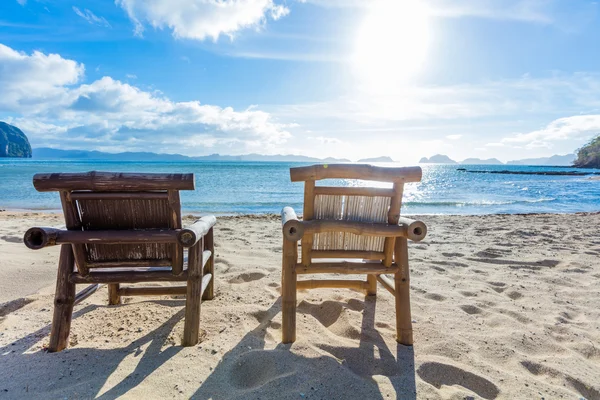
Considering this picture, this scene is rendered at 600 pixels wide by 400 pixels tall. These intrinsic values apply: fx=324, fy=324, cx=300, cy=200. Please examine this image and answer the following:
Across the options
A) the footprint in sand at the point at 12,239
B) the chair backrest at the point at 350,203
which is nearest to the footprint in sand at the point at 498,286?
the chair backrest at the point at 350,203

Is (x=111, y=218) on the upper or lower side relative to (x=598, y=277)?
upper

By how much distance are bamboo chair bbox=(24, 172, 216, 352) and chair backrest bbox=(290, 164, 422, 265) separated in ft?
3.03

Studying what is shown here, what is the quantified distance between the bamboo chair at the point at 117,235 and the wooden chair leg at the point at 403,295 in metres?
1.72

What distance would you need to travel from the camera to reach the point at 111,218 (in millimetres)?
2584

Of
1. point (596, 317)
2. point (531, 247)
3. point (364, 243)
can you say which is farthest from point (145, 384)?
point (531, 247)

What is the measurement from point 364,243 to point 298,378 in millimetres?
1218

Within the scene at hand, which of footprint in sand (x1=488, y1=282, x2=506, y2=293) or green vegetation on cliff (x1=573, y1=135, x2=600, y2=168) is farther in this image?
green vegetation on cliff (x1=573, y1=135, x2=600, y2=168)

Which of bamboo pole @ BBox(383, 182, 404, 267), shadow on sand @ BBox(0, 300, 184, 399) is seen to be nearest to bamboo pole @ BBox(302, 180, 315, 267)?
bamboo pole @ BBox(383, 182, 404, 267)

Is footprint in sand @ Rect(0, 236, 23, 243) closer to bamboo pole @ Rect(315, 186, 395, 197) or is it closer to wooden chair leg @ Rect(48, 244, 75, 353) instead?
wooden chair leg @ Rect(48, 244, 75, 353)

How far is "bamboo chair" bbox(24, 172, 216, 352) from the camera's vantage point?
7.86 feet

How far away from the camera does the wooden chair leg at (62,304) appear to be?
8.43ft

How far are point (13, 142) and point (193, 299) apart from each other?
18990 centimetres

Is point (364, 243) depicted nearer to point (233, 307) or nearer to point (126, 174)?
point (233, 307)

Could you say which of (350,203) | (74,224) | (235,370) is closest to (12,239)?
(74,224)
